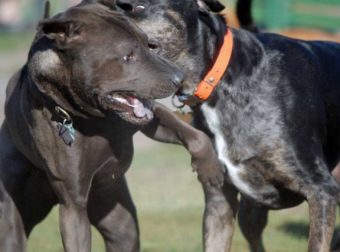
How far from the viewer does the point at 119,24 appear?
6.70 m

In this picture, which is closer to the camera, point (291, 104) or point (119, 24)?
point (119, 24)

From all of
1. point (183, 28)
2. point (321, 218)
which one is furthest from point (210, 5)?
point (321, 218)

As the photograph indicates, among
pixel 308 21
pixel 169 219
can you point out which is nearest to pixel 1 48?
pixel 308 21

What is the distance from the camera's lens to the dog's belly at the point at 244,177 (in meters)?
7.28

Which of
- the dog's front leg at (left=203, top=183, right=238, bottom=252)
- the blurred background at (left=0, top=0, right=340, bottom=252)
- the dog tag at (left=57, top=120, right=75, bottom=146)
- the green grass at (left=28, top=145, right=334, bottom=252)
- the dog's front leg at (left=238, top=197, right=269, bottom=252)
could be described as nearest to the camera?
the dog tag at (left=57, top=120, right=75, bottom=146)

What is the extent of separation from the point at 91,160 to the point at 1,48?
23224 mm

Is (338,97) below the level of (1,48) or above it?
above

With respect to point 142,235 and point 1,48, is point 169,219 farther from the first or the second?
point 1,48

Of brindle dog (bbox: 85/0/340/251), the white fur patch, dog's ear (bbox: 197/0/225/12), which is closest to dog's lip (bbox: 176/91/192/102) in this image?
brindle dog (bbox: 85/0/340/251)

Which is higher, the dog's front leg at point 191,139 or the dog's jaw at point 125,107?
the dog's jaw at point 125,107

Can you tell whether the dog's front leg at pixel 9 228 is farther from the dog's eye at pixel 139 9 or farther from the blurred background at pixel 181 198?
the dog's eye at pixel 139 9

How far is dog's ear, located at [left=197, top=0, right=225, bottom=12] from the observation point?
736cm

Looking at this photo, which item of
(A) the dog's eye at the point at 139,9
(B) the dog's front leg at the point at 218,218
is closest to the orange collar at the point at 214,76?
(A) the dog's eye at the point at 139,9

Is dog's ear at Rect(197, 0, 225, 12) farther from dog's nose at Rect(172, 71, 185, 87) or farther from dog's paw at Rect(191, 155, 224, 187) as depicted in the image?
dog's paw at Rect(191, 155, 224, 187)
